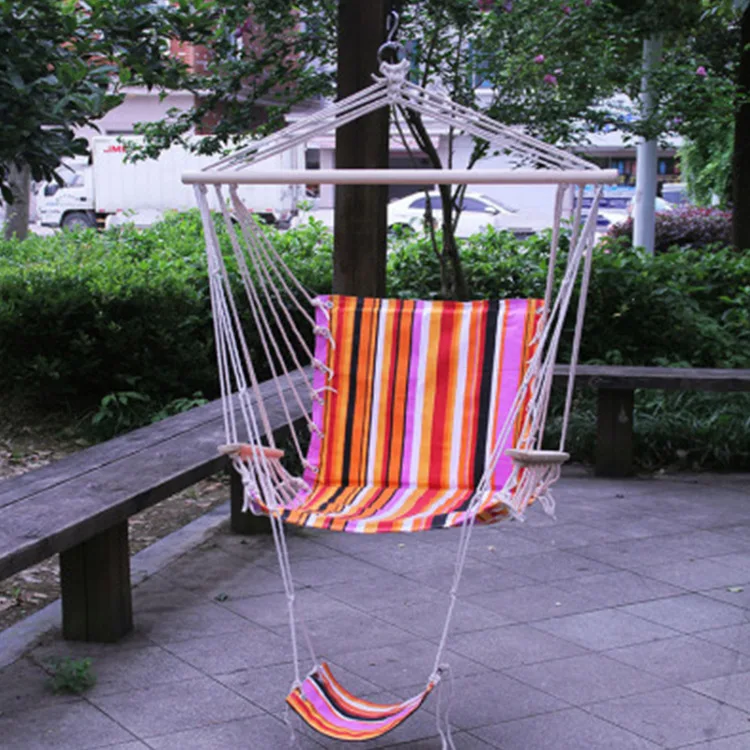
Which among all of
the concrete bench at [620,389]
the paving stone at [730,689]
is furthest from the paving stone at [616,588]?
the concrete bench at [620,389]

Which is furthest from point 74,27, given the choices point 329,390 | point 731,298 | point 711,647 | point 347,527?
point 731,298

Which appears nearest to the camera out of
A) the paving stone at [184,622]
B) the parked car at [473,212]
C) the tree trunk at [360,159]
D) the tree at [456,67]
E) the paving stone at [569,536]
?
the paving stone at [184,622]

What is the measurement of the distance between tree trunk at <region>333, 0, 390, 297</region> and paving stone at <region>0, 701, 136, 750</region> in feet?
8.95

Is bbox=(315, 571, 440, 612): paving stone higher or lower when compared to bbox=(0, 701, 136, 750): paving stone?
higher

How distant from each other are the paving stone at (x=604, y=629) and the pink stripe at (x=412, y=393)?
656 mm

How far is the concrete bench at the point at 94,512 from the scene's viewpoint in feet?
9.33

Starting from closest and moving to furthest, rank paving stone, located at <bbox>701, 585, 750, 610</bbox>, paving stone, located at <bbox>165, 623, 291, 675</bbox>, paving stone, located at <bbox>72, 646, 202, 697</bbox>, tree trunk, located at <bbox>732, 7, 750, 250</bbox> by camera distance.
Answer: paving stone, located at <bbox>72, 646, 202, 697</bbox> → paving stone, located at <bbox>165, 623, 291, 675</bbox> → paving stone, located at <bbox>701, 585, 750, 610</bbox> → tree trunk, located at <bbox>732, 7, 750, 250</bbox>

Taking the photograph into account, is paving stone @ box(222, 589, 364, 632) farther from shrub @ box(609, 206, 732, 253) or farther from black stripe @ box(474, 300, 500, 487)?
shrub @ box(609, 206, 732, 253)

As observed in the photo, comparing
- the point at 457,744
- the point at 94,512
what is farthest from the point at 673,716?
the point at 94,512

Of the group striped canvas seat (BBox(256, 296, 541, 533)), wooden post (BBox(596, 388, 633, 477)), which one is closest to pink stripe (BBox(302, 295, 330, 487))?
striped canvas seat (BBox(256, 296, 541, 533))

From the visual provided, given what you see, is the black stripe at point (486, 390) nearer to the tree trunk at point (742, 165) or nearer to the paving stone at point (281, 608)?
the paving stone at point (281, 608)

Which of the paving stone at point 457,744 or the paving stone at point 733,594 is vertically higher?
the paving stone at point 733,594

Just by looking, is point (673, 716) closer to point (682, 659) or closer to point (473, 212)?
point (682, 659)

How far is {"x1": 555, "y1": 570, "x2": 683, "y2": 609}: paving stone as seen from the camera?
3.76m
